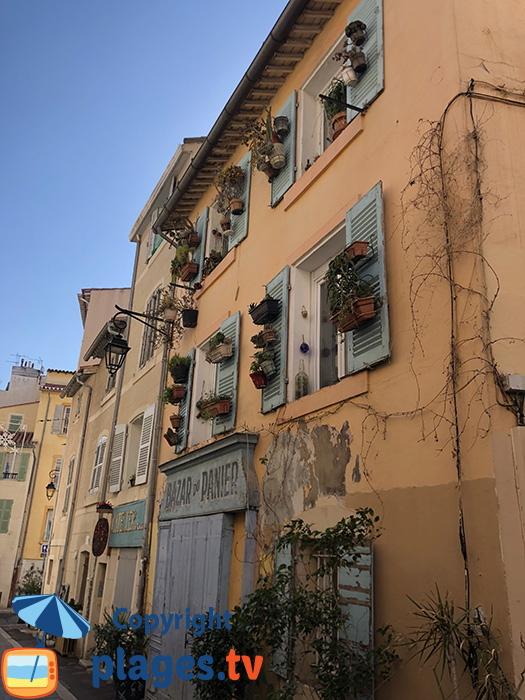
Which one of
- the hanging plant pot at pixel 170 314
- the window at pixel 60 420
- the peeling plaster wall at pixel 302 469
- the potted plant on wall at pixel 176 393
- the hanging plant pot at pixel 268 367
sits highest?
the window at pixel 60 420

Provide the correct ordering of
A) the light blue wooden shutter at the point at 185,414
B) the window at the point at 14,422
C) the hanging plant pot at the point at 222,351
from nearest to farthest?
1. the hanging plant pot at the point at 222,351
2. the light blue wooden shutter at the point at 185,414
3. the window at the point at 14,422

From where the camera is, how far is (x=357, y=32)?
5863mm

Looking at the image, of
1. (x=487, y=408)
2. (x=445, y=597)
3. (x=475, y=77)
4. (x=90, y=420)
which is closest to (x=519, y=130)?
(x=475, y=77)

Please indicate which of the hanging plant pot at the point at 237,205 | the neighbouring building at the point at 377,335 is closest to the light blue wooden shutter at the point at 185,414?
the neighbouring building at the point at 377,335

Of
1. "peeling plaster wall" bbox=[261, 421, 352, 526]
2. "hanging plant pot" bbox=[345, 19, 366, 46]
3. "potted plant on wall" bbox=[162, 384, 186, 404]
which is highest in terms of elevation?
"hanging plant pot" bbox=[345, 19, 366, 46]

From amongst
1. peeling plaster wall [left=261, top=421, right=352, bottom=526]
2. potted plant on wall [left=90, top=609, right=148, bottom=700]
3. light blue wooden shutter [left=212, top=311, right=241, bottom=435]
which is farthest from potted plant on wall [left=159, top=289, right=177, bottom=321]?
potted plant on wall [left=90, top=609, right=148, bottom=700]

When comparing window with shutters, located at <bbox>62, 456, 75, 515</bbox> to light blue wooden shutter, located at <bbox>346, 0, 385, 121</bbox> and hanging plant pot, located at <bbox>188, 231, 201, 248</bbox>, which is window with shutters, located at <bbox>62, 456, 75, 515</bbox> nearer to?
hanging plant pot, located at <bbox>188, 231, 201, 248</bbox>

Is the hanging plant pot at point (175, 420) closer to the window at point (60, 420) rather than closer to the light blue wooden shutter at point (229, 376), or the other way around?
the light blue wooden shutter at point (229, 376)

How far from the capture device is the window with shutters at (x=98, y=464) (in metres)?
14.3

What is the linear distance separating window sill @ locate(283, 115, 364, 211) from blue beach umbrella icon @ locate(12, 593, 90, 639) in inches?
180

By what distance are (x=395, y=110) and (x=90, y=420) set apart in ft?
45.7

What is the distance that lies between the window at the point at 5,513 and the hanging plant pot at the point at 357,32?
2887 centimetres

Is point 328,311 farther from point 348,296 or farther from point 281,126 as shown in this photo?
point 281,126

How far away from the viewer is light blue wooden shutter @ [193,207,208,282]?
9.86m
